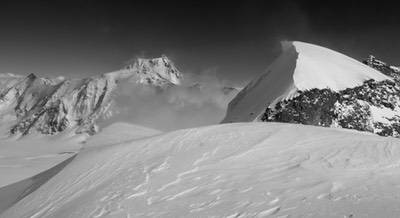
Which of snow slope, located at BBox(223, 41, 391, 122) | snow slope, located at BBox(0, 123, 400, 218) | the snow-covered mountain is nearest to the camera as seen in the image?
snow slope, located at BBox(0, 123, 400, 218)

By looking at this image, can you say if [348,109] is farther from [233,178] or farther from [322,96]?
[233,178]

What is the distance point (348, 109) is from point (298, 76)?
9080mm

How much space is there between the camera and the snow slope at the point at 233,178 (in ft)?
29.7

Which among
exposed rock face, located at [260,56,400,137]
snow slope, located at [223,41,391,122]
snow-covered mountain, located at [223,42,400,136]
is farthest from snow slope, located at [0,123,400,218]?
snow slope, located at [223,41,391,122]

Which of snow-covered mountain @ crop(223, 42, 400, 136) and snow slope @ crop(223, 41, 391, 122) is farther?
snow slope @ crop(223, 41, 391, 122)

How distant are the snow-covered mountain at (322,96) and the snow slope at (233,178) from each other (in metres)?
36.4

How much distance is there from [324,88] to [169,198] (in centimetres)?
5094

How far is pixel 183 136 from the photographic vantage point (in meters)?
17.6

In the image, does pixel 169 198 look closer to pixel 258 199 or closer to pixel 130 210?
pixel 130 210

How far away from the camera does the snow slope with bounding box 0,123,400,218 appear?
906cm

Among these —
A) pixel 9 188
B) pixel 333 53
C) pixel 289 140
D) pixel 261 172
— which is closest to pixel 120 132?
pixel 9 188

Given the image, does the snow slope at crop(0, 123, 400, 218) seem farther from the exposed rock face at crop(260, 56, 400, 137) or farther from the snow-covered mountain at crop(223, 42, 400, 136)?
the snow-covered mountain at crop(223, 42, 400, 136)

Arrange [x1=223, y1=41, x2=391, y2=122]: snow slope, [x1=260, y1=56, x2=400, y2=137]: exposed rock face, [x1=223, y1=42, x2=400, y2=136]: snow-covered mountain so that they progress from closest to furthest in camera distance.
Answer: [x1=260, y1=56, x2=400, y2=137]: exposed rock face
[x1=223, y1=42, x2=400, y2=136]: snow-covered mountain
[x1=223, y1=41, x2=391, y2=122]: snow slope

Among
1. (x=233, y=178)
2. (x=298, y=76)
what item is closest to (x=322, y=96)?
(x=298, y=76)
